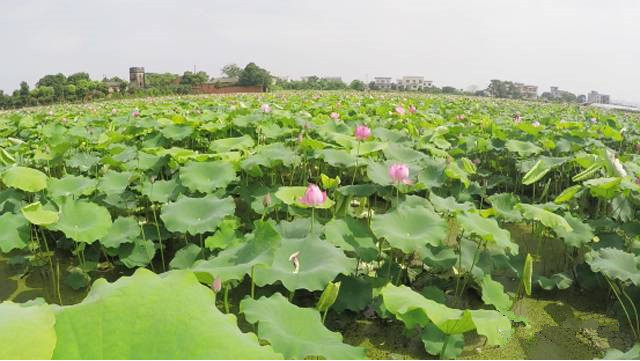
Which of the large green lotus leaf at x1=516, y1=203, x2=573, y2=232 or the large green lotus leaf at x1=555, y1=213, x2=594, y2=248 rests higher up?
the large green lotus leaf at x1=516, y1=203, x2=573, y2=232

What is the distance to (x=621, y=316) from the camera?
2.19 metres

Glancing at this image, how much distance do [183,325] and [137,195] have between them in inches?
110

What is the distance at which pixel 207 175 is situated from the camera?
297 centimetres

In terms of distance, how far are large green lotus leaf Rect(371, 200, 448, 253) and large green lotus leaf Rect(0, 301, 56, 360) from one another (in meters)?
1.51

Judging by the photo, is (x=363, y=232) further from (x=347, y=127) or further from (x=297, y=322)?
(x=347, y=127)

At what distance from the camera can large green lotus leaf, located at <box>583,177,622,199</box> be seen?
260 centimetres

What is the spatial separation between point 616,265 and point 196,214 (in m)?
2.12

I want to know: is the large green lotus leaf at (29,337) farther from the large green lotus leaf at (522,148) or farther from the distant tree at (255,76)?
the distant tree at (255,76)

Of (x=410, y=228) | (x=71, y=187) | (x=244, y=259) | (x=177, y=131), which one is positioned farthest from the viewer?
(x=177, y=131)

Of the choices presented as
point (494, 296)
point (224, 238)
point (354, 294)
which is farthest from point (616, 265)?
point (224, 238)

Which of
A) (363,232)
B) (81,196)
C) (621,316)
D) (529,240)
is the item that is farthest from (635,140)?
(81,196)

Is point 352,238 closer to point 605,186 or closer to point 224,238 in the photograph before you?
point 224,238

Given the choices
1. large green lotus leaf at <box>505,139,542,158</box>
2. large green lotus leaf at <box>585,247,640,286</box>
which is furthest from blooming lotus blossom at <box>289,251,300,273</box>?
large green lotus leaf at <box>505,139,542,158</box>

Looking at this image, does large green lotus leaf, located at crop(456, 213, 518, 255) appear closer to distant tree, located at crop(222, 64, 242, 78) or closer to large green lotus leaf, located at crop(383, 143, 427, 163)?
large green lotus leaf, located at crop(383, 143, 427, 163)
